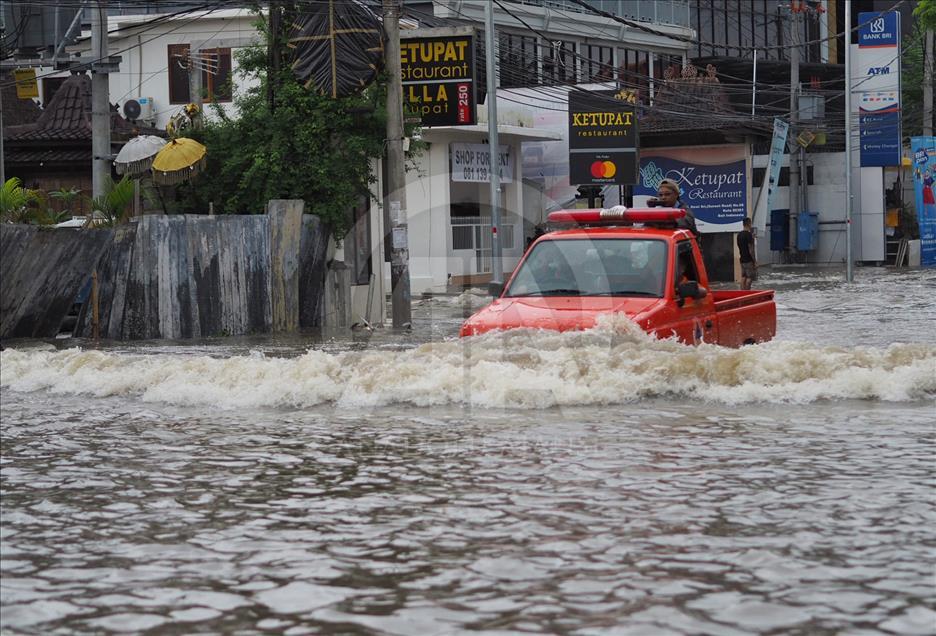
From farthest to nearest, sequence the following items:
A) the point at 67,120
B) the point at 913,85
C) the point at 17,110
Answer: the point at 913,85, the point at 17,110, the point at 67,120

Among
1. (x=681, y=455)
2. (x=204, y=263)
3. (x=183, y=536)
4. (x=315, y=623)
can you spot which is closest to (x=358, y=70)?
(x=204, y=263)

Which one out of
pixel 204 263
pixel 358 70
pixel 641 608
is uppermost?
pixel 358 70

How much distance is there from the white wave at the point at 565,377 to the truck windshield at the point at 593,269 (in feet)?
2.80

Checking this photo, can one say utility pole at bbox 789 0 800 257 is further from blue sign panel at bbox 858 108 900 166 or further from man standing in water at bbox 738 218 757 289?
man standing in water at bbox 738 218 757 289

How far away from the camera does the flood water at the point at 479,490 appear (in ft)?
18.4

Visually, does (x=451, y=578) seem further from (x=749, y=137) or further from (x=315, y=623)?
(x=749, y=137)

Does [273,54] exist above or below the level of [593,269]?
above

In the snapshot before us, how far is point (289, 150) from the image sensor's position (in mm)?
21562

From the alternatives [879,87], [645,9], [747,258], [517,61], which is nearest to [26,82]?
[747,258]

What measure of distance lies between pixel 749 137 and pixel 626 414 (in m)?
32.4

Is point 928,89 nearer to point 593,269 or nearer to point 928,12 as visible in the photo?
point 928,12

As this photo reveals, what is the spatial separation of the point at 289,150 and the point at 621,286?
973cm

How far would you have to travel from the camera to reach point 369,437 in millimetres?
10211

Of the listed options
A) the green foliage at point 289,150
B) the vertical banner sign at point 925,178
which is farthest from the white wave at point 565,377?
the vertical banner sign at point 925,178
